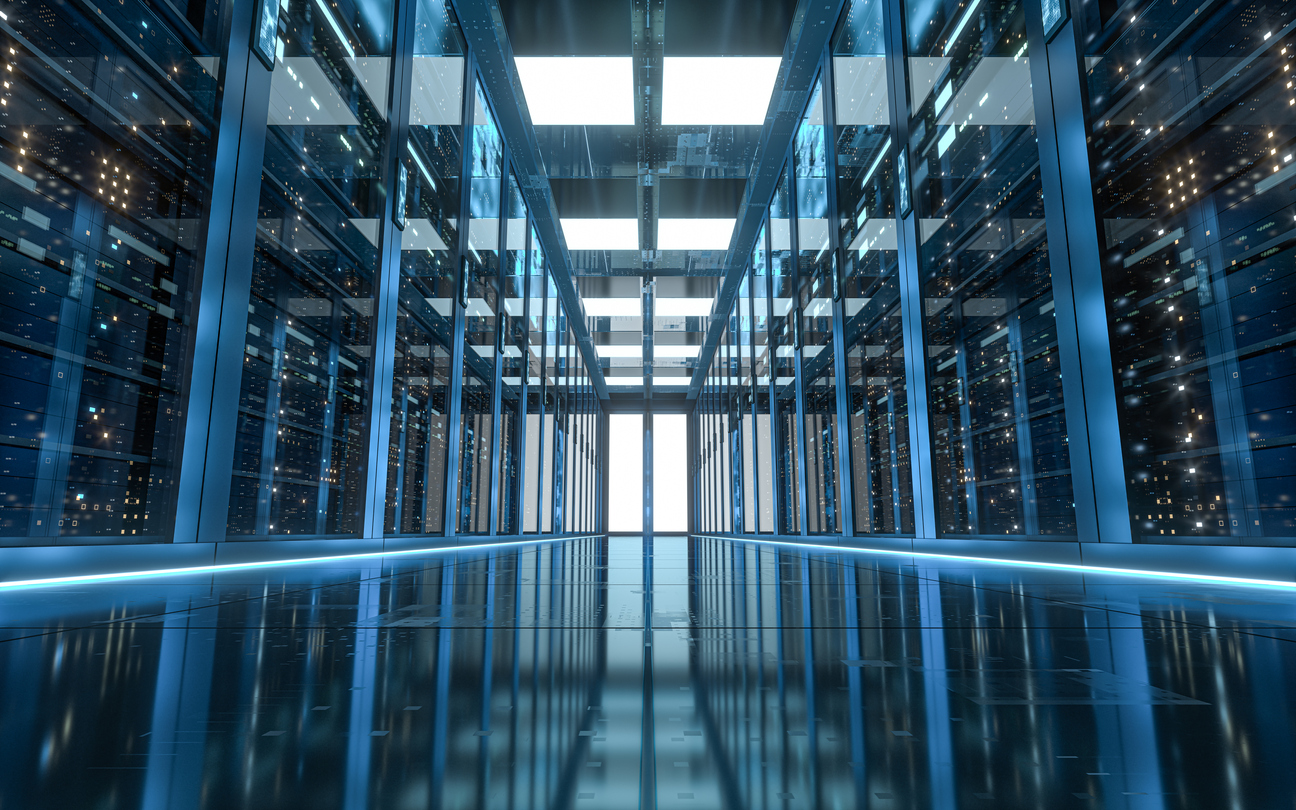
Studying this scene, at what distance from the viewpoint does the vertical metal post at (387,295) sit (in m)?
5.44

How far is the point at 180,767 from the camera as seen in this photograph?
0.50m

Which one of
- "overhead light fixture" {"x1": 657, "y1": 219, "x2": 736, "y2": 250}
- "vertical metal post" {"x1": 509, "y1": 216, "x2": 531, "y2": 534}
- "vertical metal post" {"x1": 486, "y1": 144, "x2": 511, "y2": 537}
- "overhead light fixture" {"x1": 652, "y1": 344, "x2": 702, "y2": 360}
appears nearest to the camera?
"vertical metal post" {"x1": 486, "y1": 144, "x2": 511, "y2": 537}

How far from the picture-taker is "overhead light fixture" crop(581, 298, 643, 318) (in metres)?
16.9

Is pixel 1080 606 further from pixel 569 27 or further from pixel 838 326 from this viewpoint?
pixel 569 27

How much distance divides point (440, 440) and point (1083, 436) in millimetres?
6386

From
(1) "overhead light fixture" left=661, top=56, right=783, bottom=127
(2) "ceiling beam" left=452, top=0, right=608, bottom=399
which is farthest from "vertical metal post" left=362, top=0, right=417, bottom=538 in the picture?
(1) "overhead light fixture" left=661, top=56, right=783, bottom=127

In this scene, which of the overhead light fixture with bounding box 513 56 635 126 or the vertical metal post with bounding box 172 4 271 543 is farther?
the overhead light fixture with bounding box 513 56 635 126

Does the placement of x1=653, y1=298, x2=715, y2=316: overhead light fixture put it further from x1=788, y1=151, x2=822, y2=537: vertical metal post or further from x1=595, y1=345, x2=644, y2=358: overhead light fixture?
x1=788, y1=151, x2=822, y2=537: vertical metal post

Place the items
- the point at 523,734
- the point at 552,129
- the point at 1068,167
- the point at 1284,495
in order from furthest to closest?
the point at 552,129 → the point at 1068,167 → the point at 1284,495 → the point at 523,734

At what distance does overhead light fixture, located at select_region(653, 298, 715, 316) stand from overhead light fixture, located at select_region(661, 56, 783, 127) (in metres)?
7.21

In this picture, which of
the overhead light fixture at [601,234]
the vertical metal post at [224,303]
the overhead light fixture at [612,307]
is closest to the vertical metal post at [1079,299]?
the vertical metal post at [224,303]

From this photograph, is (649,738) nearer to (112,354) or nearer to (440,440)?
(112,354)

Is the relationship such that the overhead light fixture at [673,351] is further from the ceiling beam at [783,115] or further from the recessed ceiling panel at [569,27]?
the recessed ceiling panel at [569,27]

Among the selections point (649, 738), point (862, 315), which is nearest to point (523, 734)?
point (649, 738)
